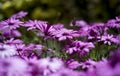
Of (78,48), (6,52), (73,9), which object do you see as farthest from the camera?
(73,9)

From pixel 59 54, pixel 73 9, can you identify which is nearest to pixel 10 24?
pixel 59 54

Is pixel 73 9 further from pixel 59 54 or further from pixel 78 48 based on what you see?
pixel 78 48

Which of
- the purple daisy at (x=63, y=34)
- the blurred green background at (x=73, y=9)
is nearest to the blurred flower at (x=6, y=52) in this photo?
the purple daisy at (x=63, y=34)

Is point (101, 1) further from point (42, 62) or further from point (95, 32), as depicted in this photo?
point (42, 62)

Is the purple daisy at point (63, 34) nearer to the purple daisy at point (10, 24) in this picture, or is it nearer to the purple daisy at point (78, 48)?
the purple daisy at point (78, 48)

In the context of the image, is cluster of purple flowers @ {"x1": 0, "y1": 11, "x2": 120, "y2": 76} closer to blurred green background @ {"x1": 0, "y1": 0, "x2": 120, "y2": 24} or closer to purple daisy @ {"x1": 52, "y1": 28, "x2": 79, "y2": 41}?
purple daisy @ {"x1": 52, "y1": 28, "x2": 79, "y2": 41}

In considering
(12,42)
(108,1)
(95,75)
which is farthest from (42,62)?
(108,1)
